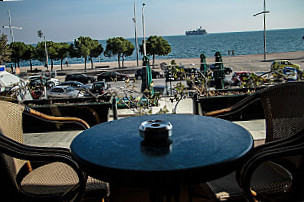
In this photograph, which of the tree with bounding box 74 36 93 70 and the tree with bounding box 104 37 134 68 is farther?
the tree with bounding box 104 37 134 68

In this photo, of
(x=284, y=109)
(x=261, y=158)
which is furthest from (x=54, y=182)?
(x=284, y=109)

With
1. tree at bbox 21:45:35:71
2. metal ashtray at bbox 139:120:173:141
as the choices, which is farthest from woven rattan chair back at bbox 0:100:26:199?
tree at bbox 21:45:35:71

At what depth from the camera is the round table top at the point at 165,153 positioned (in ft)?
3.26

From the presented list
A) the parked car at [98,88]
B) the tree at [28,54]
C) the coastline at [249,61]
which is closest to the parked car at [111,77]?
the parked car at [98,88]

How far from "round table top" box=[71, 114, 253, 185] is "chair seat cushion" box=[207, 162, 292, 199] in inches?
10.4

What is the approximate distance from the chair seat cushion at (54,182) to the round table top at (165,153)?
0.88ft

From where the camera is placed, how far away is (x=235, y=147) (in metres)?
1.18

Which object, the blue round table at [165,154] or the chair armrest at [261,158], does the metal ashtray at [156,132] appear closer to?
the blue round table at [165,154]

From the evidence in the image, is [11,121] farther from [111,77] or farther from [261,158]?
[111,77]

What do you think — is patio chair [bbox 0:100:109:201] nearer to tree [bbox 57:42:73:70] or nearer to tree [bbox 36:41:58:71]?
tree [bbox 36:41:58:71]

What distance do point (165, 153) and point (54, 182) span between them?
743 millimetres

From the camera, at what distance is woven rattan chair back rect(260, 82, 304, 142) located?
1661 mm

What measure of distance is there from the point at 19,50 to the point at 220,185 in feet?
155

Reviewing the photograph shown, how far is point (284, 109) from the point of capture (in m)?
1.77
